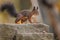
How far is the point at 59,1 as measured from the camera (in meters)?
0.52

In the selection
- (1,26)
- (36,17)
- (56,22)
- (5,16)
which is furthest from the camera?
(5,16)

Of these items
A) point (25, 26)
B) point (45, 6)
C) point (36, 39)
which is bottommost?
point (36, 39)

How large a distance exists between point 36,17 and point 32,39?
1.66 metres

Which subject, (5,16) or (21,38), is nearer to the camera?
(21,38)

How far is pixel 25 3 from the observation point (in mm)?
4168

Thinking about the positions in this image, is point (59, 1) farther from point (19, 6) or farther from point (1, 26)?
point (19, 6)

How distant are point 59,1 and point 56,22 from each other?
77mm

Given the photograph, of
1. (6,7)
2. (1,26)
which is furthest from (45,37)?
(6,7)

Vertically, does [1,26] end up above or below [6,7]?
below

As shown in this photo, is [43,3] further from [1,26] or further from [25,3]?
[25,3]

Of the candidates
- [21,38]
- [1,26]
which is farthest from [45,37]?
[1,26]

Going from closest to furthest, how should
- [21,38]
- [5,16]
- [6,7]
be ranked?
[21,38]
[6,7]
[5,16]

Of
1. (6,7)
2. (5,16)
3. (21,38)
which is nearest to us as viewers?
(21,38)

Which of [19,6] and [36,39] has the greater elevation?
[19,6]
